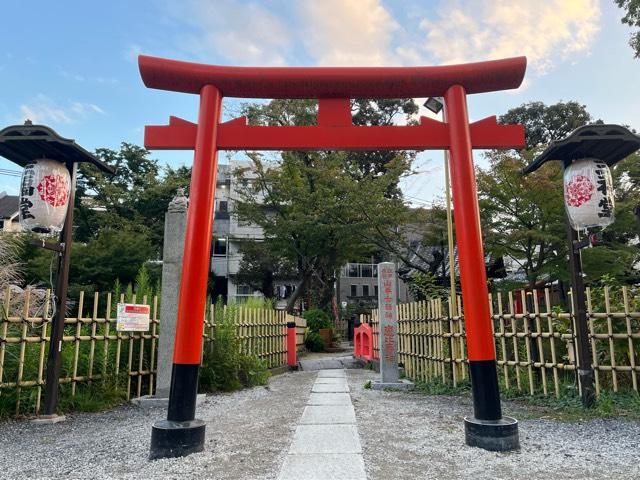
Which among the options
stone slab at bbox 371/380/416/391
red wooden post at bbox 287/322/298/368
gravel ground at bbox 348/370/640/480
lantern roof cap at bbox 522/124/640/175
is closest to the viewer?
gravel ground at bbox 348/370/640/480

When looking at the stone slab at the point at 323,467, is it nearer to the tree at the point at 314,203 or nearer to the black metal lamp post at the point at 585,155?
the black metal lamp post at the point at 585,155

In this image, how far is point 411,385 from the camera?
26.3 ft

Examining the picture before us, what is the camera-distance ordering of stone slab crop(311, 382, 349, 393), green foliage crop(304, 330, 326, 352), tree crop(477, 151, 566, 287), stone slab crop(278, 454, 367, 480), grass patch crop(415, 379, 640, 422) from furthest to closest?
1. green foliage crop(304, 330, 326, 352)
2. tree crop(477, 151, 566, 287)
3. stone slab crop(311, 382, 349, 393)
4. grass patch crop(415, 379, 640, 422)
5. stone slab crop(278, 454, 367, 480)

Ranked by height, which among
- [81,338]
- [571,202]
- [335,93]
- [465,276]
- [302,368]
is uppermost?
[335,93]

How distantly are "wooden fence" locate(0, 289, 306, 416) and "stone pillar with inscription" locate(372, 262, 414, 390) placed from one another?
10.4ft

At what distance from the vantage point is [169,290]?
22.4ft

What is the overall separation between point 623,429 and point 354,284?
32462 millimetres

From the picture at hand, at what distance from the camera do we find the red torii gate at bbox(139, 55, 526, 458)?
4.33m

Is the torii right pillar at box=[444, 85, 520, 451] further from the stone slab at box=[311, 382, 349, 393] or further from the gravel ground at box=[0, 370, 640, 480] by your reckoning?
the stone slab at box=[311, 382, 349, 393]

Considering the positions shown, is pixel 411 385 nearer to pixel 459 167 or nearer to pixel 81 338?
pixel 459 167

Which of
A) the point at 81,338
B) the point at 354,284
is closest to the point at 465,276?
the point at 81,338

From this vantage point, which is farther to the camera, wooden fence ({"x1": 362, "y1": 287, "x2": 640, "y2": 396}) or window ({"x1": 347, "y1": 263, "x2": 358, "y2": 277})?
window ({"x1": 347, "y1": 263, "x2": 358, "y2": 277})

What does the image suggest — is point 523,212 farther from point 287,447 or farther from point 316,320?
point 287,447

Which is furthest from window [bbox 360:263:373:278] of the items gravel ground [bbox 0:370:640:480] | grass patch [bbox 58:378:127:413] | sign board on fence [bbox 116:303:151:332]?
grass patch [bbox 58:378:127:413]
